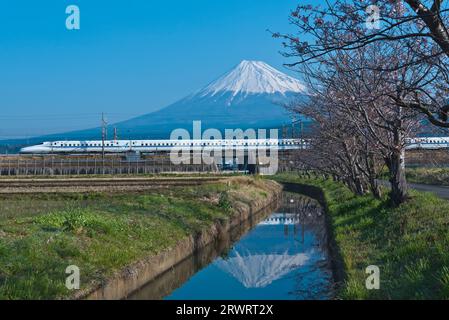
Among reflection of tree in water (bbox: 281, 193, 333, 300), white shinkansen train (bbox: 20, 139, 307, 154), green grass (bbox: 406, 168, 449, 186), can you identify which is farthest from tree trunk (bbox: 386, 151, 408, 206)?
white shinkansen train (bbox: 20, 139, 307, 154)

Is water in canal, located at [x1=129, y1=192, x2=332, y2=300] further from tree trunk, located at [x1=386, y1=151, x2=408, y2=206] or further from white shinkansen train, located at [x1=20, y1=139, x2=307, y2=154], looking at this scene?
white shinkansen train, located at [x1=20, y1=139, x2=307, y2=154]

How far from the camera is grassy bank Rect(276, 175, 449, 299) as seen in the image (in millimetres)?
7832

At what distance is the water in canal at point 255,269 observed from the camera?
40.7 ft

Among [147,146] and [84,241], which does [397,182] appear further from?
[147,146]

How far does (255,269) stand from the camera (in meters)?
15.3

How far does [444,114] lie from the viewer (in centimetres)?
802

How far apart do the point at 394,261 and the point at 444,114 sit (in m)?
3.13

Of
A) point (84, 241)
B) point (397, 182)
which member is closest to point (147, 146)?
point (397, 182)

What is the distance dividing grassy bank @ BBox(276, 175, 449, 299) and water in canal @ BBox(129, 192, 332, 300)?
98 cm

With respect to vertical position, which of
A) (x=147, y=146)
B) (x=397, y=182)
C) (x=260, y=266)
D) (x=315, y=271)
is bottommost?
(x=260, y=266)

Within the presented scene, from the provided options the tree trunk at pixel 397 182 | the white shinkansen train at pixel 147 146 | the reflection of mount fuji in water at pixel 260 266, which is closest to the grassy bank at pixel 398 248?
the tree trunk at pixel 397 182

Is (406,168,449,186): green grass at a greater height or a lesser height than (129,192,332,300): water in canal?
greater

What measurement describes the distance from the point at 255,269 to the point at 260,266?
63 cm
